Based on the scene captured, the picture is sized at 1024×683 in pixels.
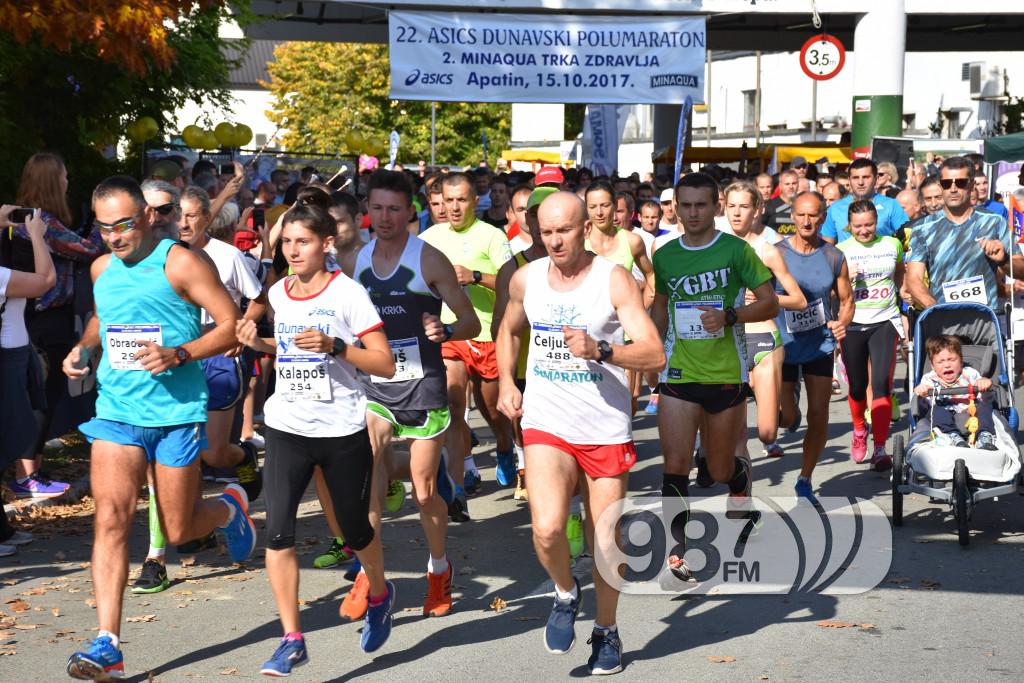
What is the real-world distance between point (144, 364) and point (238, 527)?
129cm

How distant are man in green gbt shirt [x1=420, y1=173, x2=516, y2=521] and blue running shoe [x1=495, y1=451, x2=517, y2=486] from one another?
1cm

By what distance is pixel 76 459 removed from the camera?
1078 cm

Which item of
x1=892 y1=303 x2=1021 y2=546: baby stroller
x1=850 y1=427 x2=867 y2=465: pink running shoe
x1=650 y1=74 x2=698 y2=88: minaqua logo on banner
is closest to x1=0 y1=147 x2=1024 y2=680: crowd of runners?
x1=892 y1=303 x2=1021 y2=546: baby stroller

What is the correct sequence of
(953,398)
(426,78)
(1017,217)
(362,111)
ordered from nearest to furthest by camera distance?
(953,398)
(1017,217)
(426,78)
(362,111)

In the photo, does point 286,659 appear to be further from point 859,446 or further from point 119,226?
point 859,446

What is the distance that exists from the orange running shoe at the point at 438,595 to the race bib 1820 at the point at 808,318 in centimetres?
368

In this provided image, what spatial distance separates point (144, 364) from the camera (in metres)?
5.86

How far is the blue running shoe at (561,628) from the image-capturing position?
235 inches

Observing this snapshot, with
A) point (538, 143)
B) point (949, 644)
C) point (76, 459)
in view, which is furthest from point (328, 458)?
point (538, 143)

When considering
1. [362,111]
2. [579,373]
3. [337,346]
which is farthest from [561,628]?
[362,111]

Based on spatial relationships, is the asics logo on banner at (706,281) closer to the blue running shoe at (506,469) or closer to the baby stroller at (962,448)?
the baby stroller at (962,448)

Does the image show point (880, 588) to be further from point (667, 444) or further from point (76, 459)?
point (76, 459)

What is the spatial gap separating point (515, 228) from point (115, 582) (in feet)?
21.3

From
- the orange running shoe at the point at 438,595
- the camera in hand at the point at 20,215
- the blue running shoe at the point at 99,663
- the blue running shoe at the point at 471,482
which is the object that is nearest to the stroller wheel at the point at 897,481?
the blue running shoe at the point at 471,482
